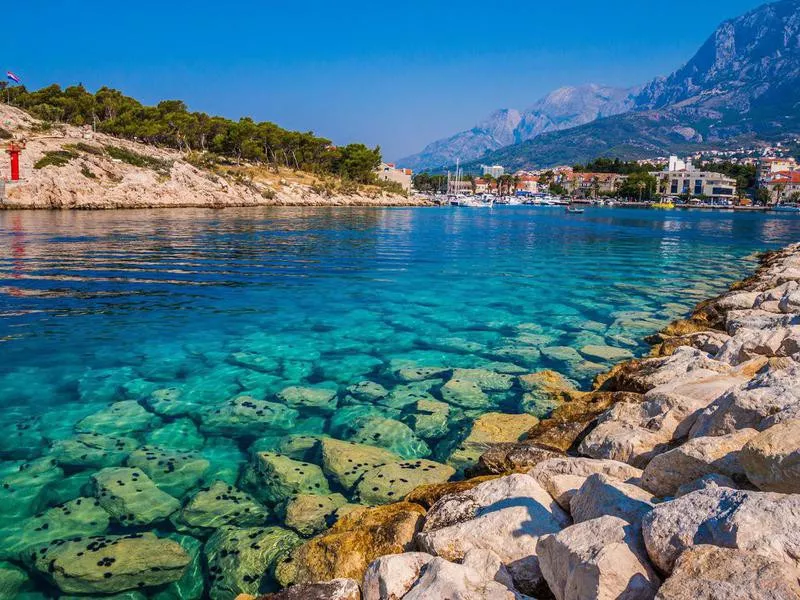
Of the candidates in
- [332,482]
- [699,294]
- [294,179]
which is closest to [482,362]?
[332,482]

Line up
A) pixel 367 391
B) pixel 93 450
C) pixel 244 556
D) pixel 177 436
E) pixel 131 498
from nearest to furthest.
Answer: pixel 244 556 < pixel 131 498 < pixel 93 450 < pixel 177 436 < pixel 367 391

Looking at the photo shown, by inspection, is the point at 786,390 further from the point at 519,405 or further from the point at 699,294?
the point at 699,294

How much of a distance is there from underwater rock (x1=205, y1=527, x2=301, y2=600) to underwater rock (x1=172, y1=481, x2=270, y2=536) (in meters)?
0.17

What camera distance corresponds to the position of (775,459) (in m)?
3.42

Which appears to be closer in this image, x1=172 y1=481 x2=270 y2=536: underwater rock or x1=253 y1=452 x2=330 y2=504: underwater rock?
x1=172 y1=481 x2=270 y2=536: underwater rock

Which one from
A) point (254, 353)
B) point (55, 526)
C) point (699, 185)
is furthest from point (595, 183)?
point (55, 526)

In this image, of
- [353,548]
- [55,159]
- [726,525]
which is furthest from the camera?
[55,159]

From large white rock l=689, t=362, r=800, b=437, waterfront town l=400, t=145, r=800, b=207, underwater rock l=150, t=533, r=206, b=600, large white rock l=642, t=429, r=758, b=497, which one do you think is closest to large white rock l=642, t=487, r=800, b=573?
large white rock l=642, t=429, r=758, b=497

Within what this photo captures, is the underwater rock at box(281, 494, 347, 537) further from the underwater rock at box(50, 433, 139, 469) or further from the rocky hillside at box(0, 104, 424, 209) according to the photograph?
the rocky hillside at box(0, 104, 424, 209)

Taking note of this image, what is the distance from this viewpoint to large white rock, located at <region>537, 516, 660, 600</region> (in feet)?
9.54

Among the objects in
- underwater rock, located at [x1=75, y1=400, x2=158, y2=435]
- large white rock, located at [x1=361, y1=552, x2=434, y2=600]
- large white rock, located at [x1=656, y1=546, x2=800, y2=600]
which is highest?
large white rock, located at [x1=656, y1=546, x2=800, y2=600]

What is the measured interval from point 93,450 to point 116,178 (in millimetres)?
69190

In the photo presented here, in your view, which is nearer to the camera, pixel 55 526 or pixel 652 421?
pixel 55 526

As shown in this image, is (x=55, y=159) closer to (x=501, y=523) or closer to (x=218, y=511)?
(x=218, y=511)
